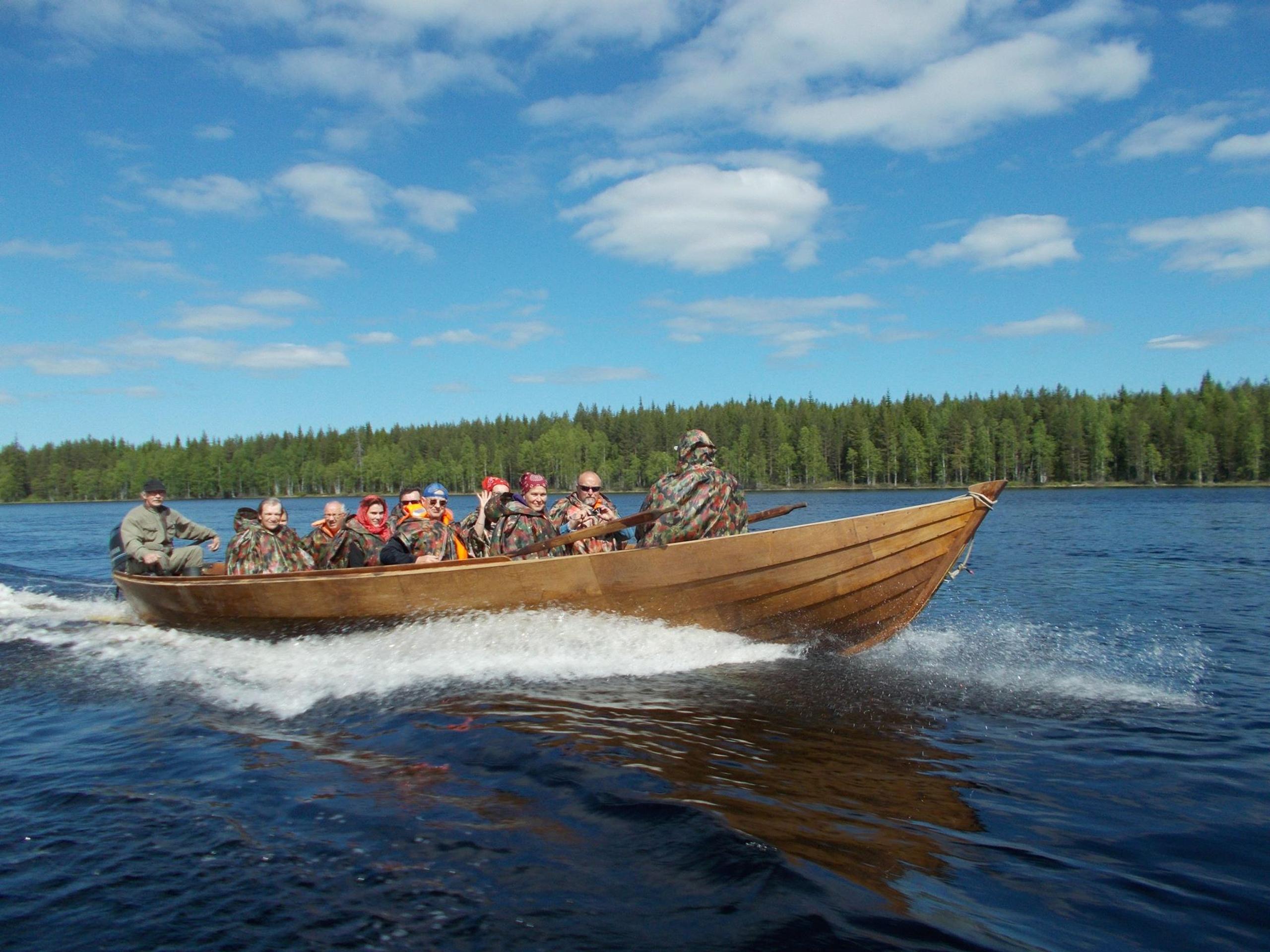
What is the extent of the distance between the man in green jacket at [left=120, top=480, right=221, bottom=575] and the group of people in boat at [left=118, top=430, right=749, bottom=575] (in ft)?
0.06

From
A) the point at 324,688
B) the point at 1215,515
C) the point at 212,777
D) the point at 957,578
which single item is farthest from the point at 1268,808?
the point at 1215,515

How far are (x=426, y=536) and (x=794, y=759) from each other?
234 inches

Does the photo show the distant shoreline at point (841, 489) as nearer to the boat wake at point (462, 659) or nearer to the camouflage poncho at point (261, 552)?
the camouflage poncho at point (261, 552)

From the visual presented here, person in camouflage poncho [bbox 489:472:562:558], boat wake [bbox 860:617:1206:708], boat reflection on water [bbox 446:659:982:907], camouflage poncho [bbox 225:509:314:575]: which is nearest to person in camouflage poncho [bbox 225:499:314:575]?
camouflage poncho [bbox 225:509:314:575]

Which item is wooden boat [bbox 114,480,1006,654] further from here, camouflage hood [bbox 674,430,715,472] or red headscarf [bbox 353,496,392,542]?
red headscarf [bbox 353,496,392,542]

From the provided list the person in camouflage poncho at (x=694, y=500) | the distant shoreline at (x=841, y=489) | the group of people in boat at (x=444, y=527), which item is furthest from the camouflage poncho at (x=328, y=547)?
the distant shoreline at (x=841, y=489)

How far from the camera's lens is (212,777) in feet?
18.7

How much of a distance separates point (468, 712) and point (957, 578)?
1478 centimetres

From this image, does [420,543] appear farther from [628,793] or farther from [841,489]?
[841,489]

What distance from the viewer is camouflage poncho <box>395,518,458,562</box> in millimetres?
10164

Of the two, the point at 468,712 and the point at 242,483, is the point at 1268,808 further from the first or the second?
the point at 242,483

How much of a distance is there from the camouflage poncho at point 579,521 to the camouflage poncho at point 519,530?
0.96ft

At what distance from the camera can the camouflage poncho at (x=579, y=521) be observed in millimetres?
9906

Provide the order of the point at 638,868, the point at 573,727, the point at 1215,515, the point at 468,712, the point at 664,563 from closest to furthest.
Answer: the point at 638,868, the point at 573,727, the point at 468,712, the point at 664,563, the point at 1215,515
